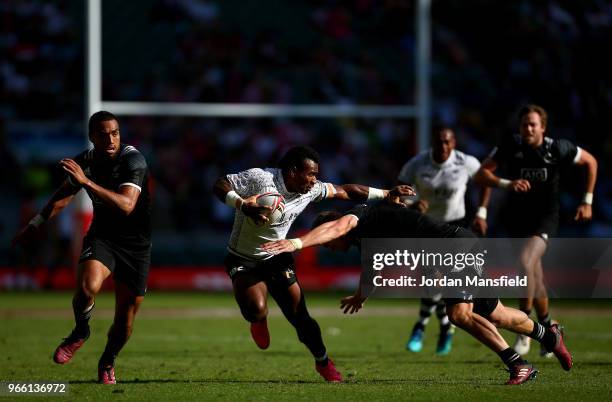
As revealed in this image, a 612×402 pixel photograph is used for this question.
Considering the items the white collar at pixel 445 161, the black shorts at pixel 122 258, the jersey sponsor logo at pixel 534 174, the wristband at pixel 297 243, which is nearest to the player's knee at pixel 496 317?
the wristband at pixel 297 243

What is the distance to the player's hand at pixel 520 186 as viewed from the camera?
40.6 ft

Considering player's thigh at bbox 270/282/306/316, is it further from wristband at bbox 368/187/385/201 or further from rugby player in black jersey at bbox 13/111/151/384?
rugby player in black jersey at bbox 13/111/151/384

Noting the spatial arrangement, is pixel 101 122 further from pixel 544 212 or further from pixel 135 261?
pixel 544 212

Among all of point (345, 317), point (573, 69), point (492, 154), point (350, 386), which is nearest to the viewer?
point (350, 386)

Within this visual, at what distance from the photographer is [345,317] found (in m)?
19.4

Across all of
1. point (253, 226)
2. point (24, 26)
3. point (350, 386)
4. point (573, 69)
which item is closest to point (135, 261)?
point (253, 226)

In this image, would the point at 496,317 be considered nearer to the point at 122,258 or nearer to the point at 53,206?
the point at 122,258

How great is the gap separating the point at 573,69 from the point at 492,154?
13.3 meters

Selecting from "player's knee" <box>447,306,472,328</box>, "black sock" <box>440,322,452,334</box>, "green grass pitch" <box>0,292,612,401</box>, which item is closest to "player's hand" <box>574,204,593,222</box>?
"green grass pitch" <box>0,292,612,401</box>

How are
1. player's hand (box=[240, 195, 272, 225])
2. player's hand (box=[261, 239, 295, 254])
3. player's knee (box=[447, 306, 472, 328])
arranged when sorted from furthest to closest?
player's knee (box=[447, 306, 472, 328])
player's hand (box=[240, 195, 272, 225])
player's hand (box=[261, 239, 295, 254])

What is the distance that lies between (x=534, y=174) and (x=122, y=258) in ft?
16.5

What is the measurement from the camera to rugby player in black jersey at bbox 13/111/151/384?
10422 millimetres

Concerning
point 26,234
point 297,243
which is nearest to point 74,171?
point 26,234

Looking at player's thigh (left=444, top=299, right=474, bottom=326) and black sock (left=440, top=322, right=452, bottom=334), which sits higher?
player's thigh (left=444, top=299, right=474, bottom=326)
